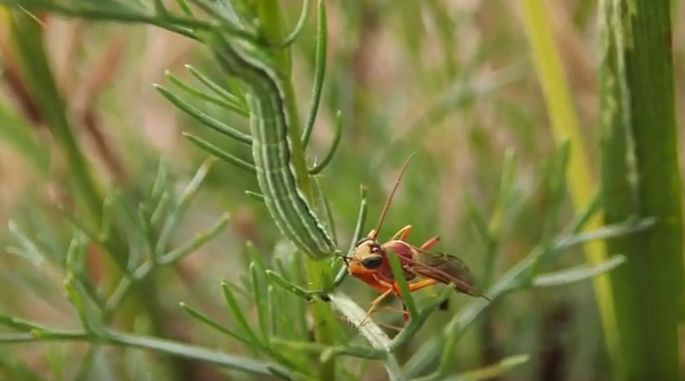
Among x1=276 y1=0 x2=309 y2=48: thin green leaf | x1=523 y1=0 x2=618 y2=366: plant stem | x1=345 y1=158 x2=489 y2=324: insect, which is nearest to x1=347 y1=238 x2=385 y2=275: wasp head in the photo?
x1=345 y1=158 x2=489 y2=324: insect

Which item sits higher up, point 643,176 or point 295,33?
point 295,33

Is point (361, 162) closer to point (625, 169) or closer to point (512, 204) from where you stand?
point (512, 204)

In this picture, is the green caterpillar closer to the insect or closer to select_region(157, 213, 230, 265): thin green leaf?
the insect

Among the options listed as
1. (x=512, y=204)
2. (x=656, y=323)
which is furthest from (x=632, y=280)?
(x=512, y=204)

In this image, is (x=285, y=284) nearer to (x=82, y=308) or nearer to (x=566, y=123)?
(x=82, y=308)

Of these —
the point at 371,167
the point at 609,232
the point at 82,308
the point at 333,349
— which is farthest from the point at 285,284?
the point at 371,167

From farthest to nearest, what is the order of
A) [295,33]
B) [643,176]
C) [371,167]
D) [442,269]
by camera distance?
[371,167] < [643,176] < [442,269] < [295,33]

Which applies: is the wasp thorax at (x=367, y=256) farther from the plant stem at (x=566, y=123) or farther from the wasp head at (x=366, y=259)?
the plant stem at (x=566, y=123)
